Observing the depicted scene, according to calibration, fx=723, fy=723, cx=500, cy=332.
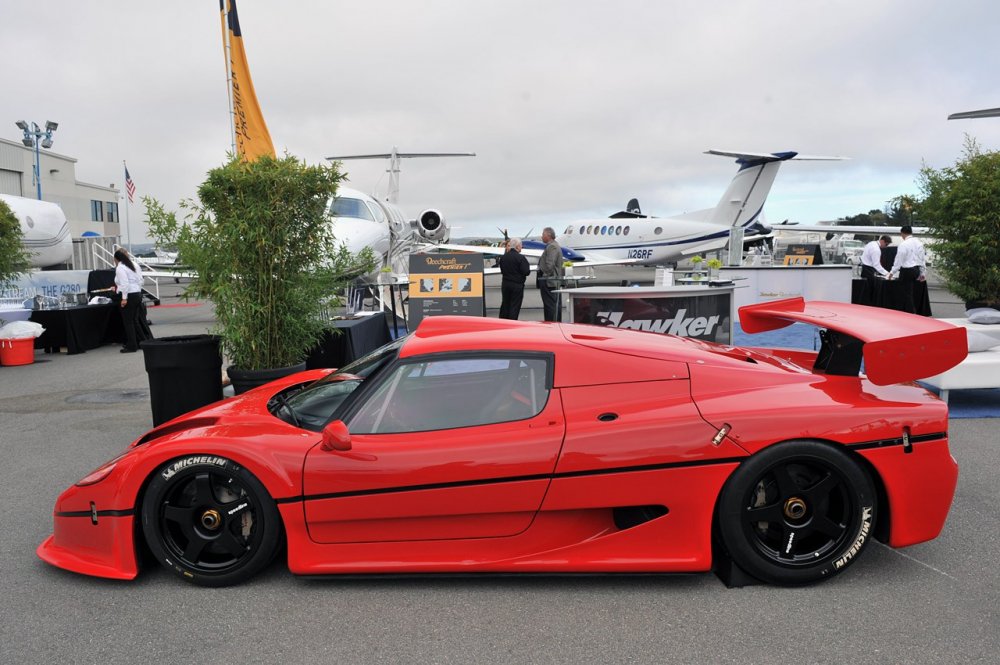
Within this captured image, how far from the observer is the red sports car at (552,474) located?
316cm

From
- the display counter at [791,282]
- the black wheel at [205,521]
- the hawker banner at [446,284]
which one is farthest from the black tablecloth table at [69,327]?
the display counter at [791,282]

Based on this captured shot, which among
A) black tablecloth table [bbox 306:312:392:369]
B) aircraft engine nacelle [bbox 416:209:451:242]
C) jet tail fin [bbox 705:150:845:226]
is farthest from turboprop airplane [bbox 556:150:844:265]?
black tablecloth table [bbox 306:312:392:369]

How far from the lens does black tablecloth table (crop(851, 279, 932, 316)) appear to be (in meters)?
13.2

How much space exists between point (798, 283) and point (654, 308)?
28.6 ft

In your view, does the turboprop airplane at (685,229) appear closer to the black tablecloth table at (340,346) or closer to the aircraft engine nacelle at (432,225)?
the aircraft engine nacelle at (432,225)

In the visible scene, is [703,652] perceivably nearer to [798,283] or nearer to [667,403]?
[667,403]

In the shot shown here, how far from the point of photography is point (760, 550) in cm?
327

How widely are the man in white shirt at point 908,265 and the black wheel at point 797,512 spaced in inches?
431

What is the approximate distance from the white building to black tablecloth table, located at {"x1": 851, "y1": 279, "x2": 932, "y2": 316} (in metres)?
38.5

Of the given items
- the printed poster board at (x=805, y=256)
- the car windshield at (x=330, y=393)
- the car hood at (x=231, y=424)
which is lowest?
the car hood at (x=231, y=424)

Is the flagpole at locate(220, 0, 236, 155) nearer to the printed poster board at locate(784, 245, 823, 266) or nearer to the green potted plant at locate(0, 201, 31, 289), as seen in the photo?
the green potted plant at locate(0, 201, 31, 289)

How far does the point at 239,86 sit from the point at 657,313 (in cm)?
711

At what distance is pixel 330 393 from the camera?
3820 millimetres

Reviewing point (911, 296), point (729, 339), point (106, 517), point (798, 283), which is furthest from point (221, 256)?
point (798, 283)
